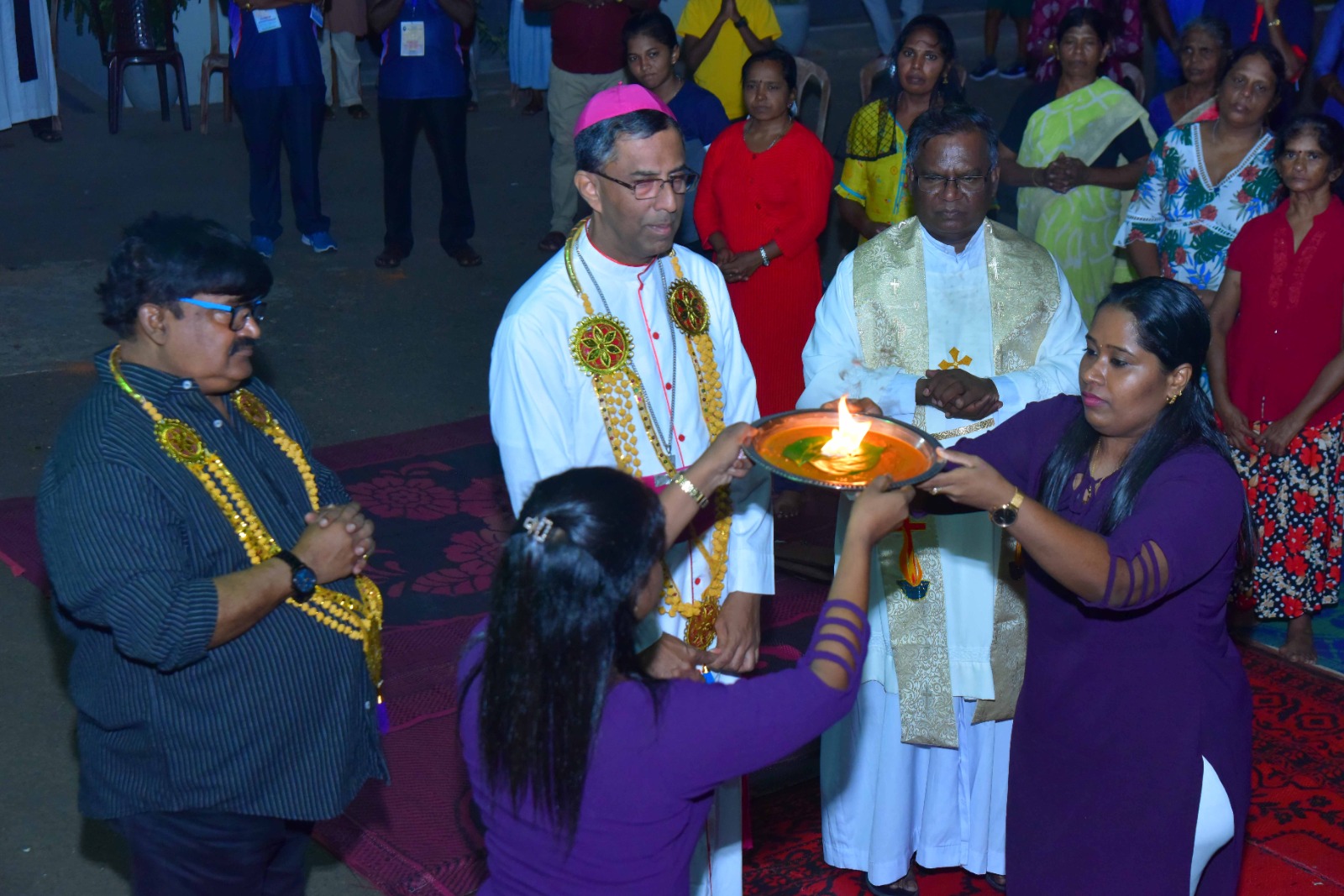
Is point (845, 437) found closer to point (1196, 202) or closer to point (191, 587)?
point (191, 587)

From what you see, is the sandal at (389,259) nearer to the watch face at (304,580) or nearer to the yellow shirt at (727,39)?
the yellow shirt at (727,39)

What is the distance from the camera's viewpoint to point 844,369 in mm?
3865

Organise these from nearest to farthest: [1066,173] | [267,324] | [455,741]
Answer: [455,741] < [1066,173] < [267,324]

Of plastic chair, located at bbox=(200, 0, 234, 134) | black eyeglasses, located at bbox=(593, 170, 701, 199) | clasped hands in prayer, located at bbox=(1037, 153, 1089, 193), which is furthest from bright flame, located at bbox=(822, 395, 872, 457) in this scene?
→ plastic chair, located at bbox=(200, 0, 234, 134)

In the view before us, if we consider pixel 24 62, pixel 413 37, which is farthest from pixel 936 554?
pixel 24 62

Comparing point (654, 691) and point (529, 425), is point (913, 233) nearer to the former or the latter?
point (529, 425)

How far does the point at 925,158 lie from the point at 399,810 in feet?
8.13

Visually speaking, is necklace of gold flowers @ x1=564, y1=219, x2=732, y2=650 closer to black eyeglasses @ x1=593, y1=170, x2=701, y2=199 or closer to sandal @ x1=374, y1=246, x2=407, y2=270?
black eyeglasses @ x1=593, y1=170, x2=701, y2=199

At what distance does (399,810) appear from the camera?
4273mm

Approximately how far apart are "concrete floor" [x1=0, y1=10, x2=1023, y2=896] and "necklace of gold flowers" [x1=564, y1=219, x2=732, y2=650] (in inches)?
→ 53.9

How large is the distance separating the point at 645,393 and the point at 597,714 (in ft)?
4.45

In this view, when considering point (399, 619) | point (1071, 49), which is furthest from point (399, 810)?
point (1071, 49)

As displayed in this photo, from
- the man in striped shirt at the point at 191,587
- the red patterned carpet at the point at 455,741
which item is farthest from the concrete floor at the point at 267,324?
the man in striped shirt at the point at 191,587

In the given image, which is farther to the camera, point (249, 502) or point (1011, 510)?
point (249, 502)
